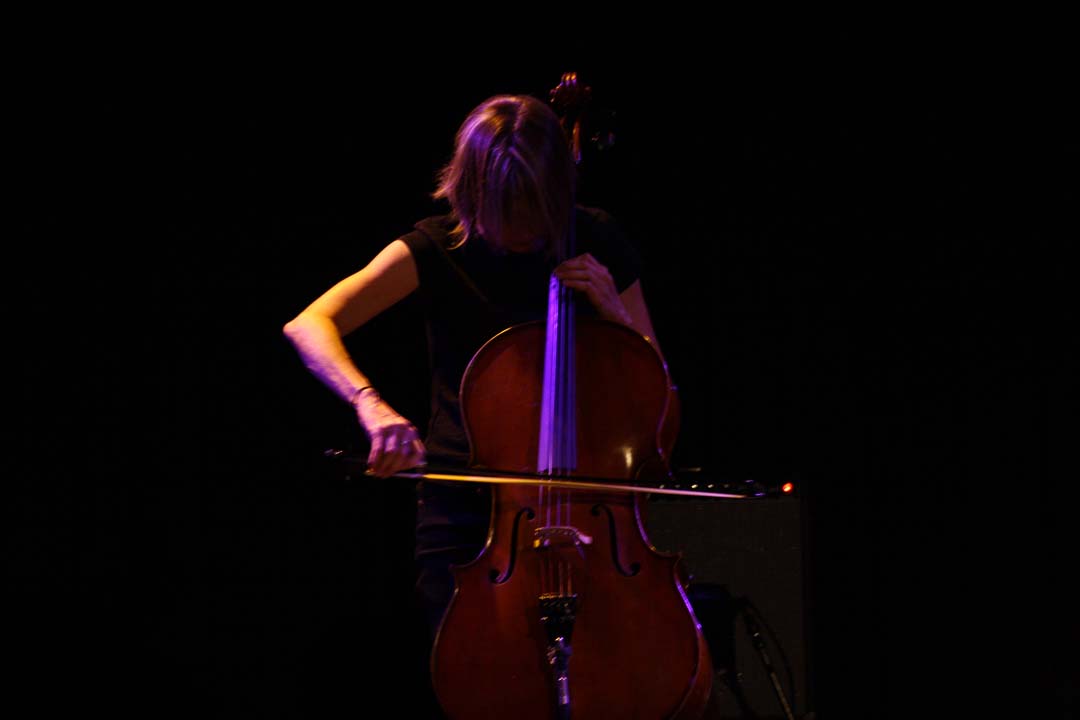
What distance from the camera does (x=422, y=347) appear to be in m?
2.70

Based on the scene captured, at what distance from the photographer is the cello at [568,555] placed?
4.17 ft

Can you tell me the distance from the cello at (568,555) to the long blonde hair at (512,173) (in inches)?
5.1

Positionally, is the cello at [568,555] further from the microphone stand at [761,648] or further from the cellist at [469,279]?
the microphone stand at [761,648]

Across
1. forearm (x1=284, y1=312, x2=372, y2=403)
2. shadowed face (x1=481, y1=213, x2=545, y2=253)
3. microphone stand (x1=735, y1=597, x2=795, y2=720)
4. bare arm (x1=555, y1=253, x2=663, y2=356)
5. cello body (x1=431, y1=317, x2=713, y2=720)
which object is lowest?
microphone stand (x1=735, y1=597, x2=795, y2=720)

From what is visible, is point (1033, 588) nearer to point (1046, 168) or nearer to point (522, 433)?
point (1046, 168)

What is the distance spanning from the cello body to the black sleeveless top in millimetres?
136

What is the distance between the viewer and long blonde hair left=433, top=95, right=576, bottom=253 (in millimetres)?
1561

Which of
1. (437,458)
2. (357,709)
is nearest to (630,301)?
(437,458)

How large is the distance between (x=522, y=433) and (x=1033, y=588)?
212 cm

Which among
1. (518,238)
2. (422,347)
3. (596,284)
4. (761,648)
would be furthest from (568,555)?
(422,347)

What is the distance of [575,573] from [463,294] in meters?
0.50

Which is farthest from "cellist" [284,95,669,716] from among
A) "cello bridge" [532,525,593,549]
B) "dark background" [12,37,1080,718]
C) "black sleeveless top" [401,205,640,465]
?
"dark background" [12,37,1080,718]

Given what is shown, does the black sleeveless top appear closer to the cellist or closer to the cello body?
the cellist

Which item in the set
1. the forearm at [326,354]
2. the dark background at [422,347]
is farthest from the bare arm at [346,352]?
the dark background at [422,347]
